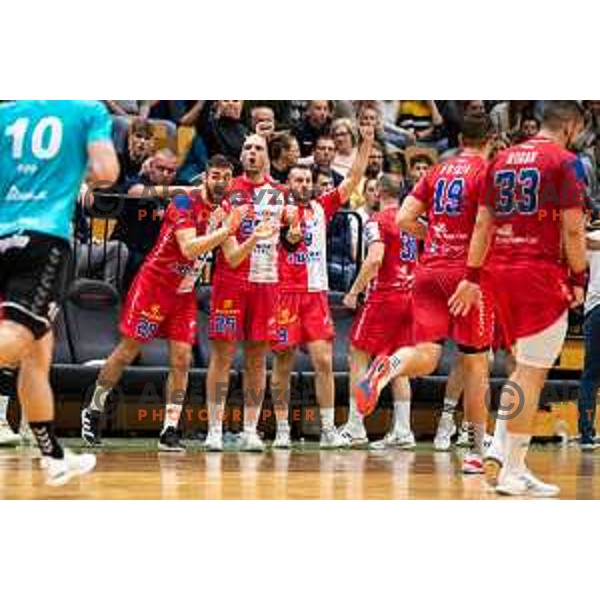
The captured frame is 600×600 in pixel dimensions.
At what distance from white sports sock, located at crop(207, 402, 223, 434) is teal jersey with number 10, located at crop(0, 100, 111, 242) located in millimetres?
3220

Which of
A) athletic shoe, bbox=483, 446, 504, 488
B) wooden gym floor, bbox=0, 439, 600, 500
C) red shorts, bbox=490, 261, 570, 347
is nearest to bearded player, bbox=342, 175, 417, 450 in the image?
wooden gym floor, bbox=0, 439, 600, 500

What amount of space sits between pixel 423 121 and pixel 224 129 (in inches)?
76.9

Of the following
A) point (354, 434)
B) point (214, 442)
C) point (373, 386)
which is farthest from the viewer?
point (354, 434)

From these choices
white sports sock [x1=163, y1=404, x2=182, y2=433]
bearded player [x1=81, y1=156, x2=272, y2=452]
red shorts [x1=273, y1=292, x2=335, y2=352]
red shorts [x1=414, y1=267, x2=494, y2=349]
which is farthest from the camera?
red shorts [x1=273, y1=292, x2=335, y2=352]

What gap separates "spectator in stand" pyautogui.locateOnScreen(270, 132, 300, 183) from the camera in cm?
1037

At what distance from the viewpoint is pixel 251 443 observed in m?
9.67

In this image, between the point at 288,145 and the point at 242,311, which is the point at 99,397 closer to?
the point at 242,311

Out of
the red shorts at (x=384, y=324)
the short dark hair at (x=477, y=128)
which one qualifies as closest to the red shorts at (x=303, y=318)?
the red shorts at (x=384, y=324)

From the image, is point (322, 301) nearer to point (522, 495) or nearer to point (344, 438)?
point (344, 438)

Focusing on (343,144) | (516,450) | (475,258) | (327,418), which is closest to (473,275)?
(475,258)

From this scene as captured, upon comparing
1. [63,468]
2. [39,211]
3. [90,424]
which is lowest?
[90,424]

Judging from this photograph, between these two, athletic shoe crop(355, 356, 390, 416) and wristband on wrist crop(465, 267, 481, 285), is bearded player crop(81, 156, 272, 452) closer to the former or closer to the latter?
athletic shoe crop(355, 356, 390, 416)

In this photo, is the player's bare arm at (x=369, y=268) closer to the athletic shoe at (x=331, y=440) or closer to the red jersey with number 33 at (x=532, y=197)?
the athletic shoe at (x=331, y=440)

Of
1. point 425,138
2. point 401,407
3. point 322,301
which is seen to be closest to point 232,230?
point 322,301
